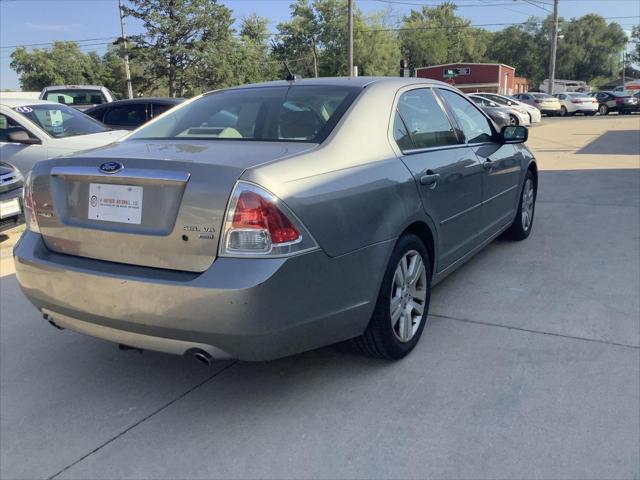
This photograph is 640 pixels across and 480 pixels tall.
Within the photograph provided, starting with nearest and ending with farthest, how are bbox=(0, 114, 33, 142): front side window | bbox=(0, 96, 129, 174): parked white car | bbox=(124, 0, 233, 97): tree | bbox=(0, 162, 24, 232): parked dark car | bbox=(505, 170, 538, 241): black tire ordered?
bbox=(505, 170, 538, 241): black tire
bbox=(0, 162, 24, 232): parked dark car
bbox=(0, 96, 129, 174): parked white car
bbox=(0, 114, 33, 142): front side window
bbox=(124, 0, 233, 97): tree

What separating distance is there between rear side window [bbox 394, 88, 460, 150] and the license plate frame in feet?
5.02

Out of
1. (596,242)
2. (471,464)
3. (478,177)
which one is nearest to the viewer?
(471,464)

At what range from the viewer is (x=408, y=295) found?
3.34 meters

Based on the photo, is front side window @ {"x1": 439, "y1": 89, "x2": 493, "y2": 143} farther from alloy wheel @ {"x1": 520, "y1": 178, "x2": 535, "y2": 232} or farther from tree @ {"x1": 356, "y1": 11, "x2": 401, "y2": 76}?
tree @ {"x1": 356, "y1": 11, "x2": 401, "y2": 76}

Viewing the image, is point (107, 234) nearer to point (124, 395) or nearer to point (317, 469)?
point (124, 395)

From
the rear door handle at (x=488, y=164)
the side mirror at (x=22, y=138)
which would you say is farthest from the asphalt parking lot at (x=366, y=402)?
the side mirror at (x=22, y=138)

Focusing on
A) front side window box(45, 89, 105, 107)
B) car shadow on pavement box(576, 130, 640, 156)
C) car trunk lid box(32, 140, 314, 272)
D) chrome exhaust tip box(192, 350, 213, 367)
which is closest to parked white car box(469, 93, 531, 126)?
car shadow on pavement box(576, 130, 640, 156)

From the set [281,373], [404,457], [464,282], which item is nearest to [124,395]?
[281,373]

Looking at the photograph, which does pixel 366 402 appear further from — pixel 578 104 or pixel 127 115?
pixel 578 104

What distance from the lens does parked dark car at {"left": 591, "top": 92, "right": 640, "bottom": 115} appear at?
33.9m

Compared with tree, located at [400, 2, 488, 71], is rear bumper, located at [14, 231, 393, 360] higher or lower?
lower

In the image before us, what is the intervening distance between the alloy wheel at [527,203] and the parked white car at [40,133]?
5.45m

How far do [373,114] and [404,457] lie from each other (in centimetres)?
A: 180

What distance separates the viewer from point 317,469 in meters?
2.39
